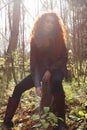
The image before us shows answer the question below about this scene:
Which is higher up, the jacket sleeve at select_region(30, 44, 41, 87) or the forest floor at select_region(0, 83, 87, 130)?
the jacket sleeve at select_region(30, 44, 41, 87)

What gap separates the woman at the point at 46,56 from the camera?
471 centimetres

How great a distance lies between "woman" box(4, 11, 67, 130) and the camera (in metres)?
4.71

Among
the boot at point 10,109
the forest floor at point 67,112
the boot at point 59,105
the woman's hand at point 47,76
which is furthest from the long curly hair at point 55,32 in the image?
the forest floor at point 67,112

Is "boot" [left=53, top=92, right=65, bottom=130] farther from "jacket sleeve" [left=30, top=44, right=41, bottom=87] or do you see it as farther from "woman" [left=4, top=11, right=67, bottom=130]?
"jacket sleeve" [left=30, top=44, right=41, bottom=87]

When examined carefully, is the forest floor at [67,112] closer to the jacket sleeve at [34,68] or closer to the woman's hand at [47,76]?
the woman's hand at [47,76]

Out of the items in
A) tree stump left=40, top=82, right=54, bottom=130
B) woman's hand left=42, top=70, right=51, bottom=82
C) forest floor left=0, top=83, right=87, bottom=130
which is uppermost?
woman's hand left=42, top=70, right=51, bottom=82

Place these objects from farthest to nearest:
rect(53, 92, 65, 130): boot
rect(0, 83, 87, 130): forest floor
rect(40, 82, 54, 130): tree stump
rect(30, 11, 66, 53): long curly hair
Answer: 1. rect(0, 83, 87, 130): forest floor
2. rect(30, 11, 66, 53): long curly hair
3. rect(40, 82, 54, 130): tree stump
4. rect(53, 92, 65, 130): boot

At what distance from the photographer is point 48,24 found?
5094mm

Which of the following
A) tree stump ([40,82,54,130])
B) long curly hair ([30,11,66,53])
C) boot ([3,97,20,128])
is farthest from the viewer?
boot ([3,97,20,128])

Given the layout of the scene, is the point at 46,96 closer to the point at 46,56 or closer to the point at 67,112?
the point at 46,56

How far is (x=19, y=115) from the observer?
6242 mm

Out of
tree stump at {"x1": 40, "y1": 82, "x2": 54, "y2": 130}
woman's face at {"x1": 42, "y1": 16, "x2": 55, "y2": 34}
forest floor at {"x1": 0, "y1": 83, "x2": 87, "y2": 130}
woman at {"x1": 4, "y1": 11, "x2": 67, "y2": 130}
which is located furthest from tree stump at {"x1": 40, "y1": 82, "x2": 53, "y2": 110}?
woman's face at {"x1": 42, "y1": 16, "x2": 55, "y2": 34}

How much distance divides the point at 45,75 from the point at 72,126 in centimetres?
98

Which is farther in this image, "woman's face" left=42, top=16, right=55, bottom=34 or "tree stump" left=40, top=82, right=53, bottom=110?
"woman's face" left=42, top=16, right=55, bottom=34
